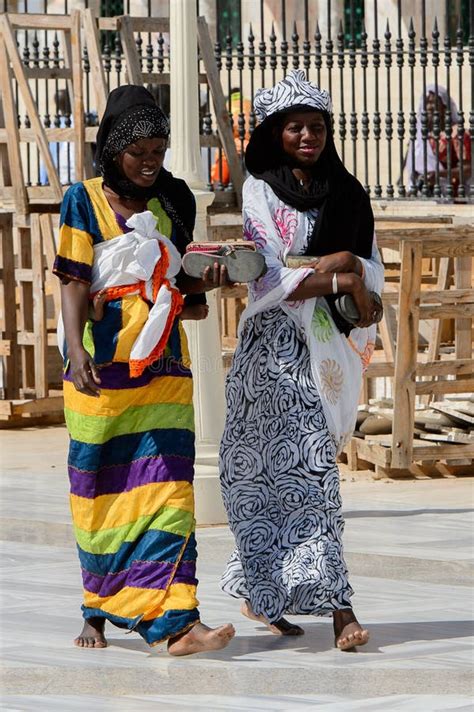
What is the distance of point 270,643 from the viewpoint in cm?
593

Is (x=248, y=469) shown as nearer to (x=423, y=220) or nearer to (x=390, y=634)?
(x=390, y=634)

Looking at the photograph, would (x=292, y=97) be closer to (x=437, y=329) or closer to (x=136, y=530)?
(x=136, y=530)

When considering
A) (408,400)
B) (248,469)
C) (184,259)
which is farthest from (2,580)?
(408,400)

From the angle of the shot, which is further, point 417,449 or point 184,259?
point 417,449

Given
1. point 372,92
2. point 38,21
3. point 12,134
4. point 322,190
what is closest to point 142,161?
point 322,190

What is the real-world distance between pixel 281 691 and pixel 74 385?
119cm

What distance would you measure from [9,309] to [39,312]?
0.26m

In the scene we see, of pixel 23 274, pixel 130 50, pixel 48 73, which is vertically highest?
pixel 130 50

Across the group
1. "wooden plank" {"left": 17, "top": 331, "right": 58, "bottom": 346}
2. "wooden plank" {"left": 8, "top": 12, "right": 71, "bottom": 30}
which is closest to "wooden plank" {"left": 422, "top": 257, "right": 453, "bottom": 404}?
"wooden plank" {"left": 17, "top": 331, "right": 58, "bottom": 346}

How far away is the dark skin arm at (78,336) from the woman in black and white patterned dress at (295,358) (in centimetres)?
59

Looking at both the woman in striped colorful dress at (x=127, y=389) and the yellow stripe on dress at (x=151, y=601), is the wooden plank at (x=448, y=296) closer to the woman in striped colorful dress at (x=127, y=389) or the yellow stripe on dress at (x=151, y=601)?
the woman in striped colorful dress at (x=127, y=389)

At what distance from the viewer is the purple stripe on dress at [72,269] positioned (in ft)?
18.8

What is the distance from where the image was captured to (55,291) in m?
12.7

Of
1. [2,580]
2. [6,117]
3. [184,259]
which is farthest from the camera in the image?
[6,117]
